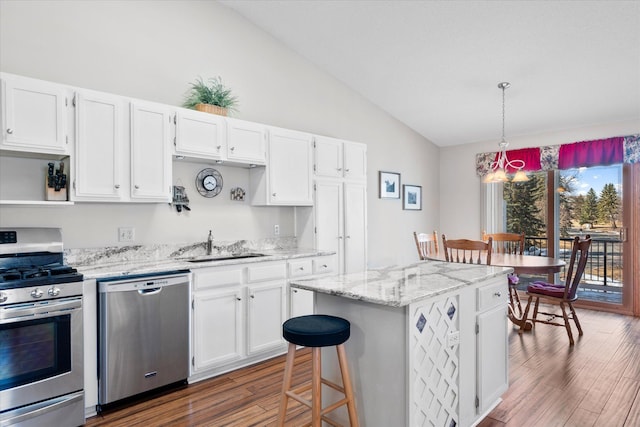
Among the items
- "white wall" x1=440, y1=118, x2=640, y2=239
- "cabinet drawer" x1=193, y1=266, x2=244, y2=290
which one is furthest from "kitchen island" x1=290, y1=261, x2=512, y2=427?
"white wall" x1=440, y1=118, x2=640, y2=239

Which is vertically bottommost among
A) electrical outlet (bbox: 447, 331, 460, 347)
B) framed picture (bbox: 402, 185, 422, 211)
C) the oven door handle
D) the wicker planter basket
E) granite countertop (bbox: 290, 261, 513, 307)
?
electrical outlet (bbox: 447, 331, 460, 347)

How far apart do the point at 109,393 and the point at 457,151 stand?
5.81m

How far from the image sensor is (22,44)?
2715mm

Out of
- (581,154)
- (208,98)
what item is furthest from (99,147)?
(581,154)

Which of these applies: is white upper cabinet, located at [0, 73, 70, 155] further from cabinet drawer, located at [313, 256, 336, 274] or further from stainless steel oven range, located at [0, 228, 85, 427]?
cabinet drawer, located at [313, 256, 336, 274]

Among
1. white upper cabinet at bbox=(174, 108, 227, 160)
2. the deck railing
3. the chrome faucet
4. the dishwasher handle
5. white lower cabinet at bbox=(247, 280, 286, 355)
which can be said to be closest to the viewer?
the dishwasher handle

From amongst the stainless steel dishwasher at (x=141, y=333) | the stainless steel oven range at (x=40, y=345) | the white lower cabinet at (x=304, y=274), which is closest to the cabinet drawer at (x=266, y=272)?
the white lower cabinet at (x=304, y=274)

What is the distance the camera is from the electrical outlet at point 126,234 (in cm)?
313

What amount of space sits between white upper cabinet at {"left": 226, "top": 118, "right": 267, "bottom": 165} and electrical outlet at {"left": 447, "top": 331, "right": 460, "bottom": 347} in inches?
93.3

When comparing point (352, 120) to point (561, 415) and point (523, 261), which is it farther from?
point (561, 415)

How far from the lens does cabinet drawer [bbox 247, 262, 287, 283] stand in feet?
10.7

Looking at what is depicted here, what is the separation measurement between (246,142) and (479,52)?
2481 mm

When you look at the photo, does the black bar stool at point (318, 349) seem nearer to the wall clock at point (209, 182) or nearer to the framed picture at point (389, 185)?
→ the wall clock at point (209, 182)

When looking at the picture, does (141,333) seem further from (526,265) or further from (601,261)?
(601,261)
